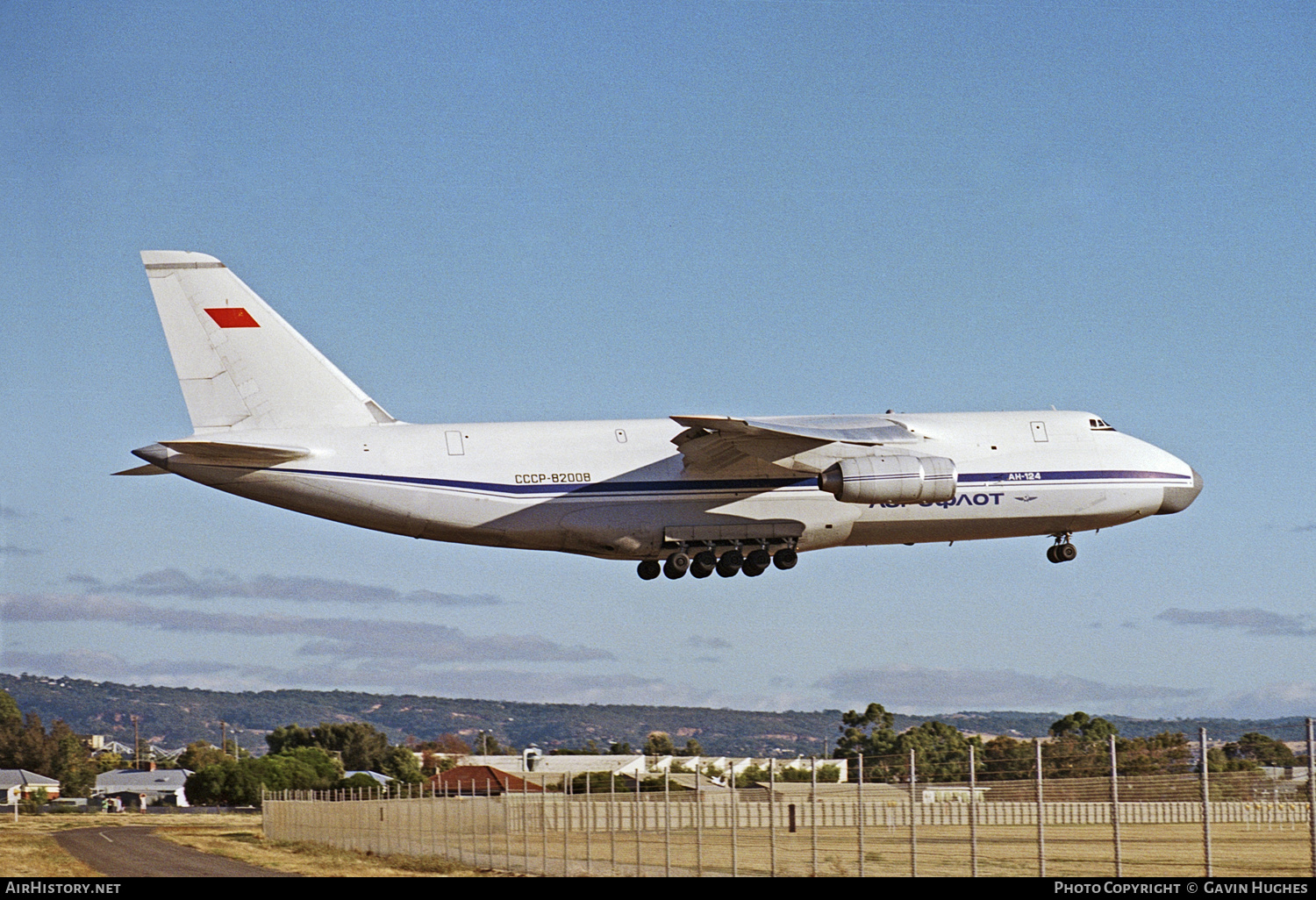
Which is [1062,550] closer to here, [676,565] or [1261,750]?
[676,565]

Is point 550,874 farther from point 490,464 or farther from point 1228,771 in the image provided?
point 1228,771

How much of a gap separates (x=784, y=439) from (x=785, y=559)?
3656mm

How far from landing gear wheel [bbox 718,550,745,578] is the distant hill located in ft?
139

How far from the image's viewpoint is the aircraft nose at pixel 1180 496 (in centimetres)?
3231

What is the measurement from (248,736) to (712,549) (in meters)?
125

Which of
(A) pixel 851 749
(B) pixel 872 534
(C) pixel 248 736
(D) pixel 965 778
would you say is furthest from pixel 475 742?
(D) pixel 965 778

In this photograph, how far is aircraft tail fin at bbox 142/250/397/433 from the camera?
95.5ft

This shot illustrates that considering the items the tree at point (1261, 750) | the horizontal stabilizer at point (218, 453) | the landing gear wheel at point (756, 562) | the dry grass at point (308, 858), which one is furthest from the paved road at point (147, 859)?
the tree at point (1261, 750)

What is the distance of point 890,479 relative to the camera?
27062mm

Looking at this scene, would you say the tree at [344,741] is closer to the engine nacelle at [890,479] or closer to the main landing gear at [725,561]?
the main landing gear at [725,561]

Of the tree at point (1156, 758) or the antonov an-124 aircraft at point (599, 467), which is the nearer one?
the tree at point (1156, 758)

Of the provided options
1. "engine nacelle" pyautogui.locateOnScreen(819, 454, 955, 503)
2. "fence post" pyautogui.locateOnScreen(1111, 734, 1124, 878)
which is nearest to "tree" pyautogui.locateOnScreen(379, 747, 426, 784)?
"engine nacelle" pyautogui.locateOnScreen(819, 454, 955, 503)

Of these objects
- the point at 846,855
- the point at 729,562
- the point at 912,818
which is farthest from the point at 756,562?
the point at 912,818

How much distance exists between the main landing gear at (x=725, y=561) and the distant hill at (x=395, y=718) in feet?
138
